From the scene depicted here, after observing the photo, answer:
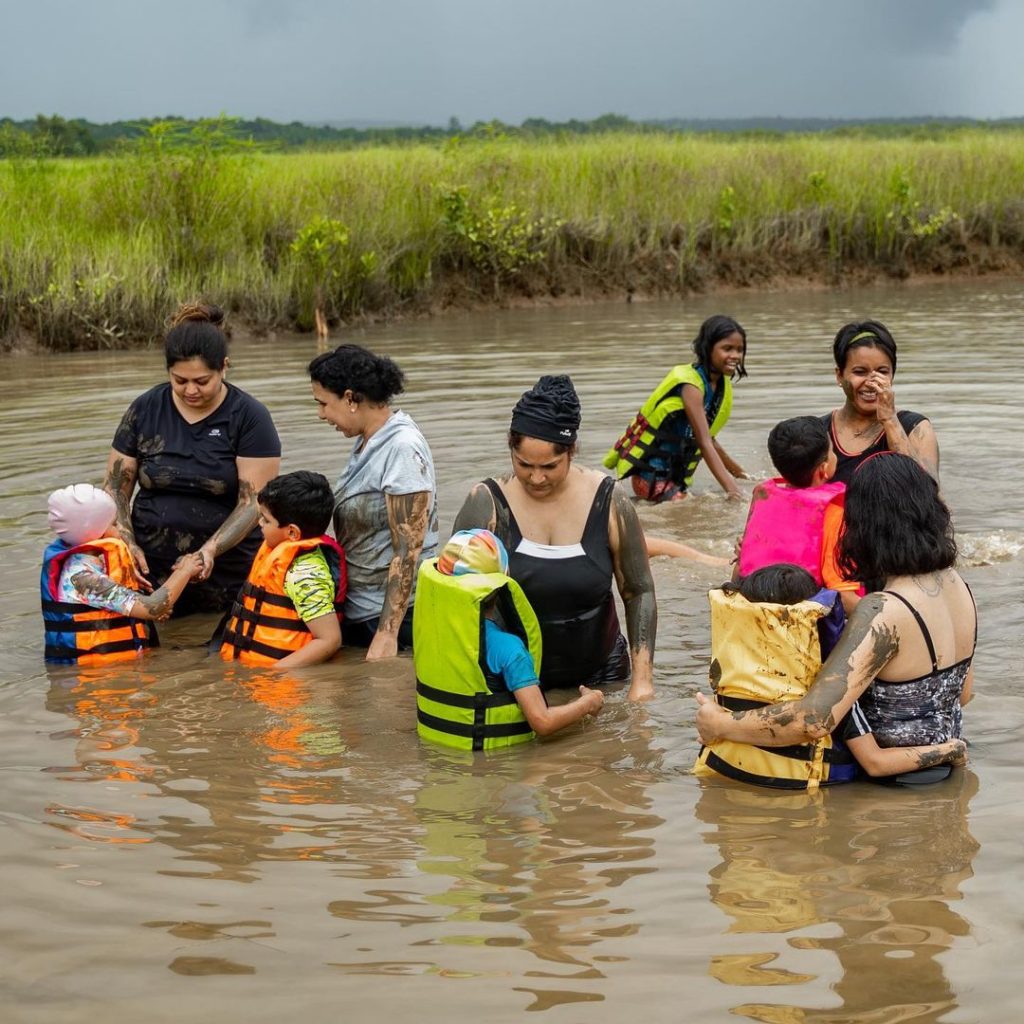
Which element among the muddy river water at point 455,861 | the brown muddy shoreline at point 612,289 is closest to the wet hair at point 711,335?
the muddy river water at point 455,861

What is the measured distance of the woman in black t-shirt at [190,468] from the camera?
690cm

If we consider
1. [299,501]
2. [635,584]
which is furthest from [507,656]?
[299,501]

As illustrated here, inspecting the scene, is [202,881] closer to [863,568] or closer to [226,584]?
Result: [863,568]

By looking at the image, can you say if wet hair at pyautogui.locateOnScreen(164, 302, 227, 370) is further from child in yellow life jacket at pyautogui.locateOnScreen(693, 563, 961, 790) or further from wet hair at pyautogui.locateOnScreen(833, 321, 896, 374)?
child in yellow life jacket at pyautogui.locateOnScreen(693, 563, 961, 790)

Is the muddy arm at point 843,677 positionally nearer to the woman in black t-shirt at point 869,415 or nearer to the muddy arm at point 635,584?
the muddy arm at point 635,584

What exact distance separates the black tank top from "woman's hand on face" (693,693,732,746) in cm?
91

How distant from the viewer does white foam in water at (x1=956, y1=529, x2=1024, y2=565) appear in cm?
764

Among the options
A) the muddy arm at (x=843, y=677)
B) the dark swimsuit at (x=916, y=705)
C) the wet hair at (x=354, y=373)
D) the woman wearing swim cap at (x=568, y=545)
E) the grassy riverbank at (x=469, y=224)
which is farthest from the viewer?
the grassy riverbank at (x=469, y=224)

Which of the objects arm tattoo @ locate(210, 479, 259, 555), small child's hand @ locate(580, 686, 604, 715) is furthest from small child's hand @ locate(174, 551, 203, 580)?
small child's hand @ locate(580, 686, 604, 715)

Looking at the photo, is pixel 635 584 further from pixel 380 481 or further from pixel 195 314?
pixel 195 314

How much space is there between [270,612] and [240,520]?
805mm

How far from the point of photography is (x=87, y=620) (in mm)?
6387

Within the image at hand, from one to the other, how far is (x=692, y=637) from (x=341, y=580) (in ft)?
5.47

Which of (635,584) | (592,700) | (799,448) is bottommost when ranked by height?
(592,700)
